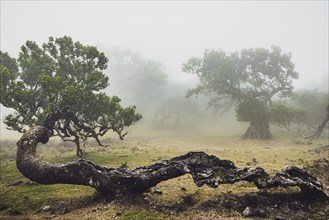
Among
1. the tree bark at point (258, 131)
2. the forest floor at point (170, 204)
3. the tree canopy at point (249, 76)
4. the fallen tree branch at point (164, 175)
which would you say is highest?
the tree canopy at point (249, 76)

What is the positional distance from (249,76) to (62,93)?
40729 mm

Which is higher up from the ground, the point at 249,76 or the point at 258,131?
the point at 249,76

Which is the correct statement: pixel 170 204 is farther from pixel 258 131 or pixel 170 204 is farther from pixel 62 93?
pixel 258 131

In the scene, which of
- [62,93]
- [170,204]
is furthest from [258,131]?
[170,204]

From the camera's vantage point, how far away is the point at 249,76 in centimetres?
5331

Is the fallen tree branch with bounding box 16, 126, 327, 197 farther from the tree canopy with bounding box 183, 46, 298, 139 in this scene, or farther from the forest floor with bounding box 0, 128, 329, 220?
the tree canopy with bounding box 183, 46, 298, 139

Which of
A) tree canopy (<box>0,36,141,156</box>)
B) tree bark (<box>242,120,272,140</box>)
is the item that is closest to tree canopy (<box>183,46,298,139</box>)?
tree bark (<box>242,120,272,140</box>)

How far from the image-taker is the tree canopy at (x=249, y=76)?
42562mm

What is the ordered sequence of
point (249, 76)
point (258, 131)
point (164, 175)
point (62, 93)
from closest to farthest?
point (164, 175), point (62, 93), point (258, 131), point (249, 76)

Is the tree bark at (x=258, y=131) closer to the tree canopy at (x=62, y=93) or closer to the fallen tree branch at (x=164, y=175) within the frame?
the tree canopy at (x=62, y=93)

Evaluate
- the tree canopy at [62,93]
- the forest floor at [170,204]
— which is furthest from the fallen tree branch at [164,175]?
the tree canopy at [62,93]

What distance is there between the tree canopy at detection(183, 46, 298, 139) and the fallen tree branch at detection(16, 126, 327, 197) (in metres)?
31.9

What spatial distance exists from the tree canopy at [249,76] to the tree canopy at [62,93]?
25654mm

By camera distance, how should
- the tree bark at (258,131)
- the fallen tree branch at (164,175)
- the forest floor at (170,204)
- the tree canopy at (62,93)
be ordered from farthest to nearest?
the tree bark at (258,131) < the tree canopy at (62,93) < the fallen tree branch at (164,175) < the forest floor at (170,204)
